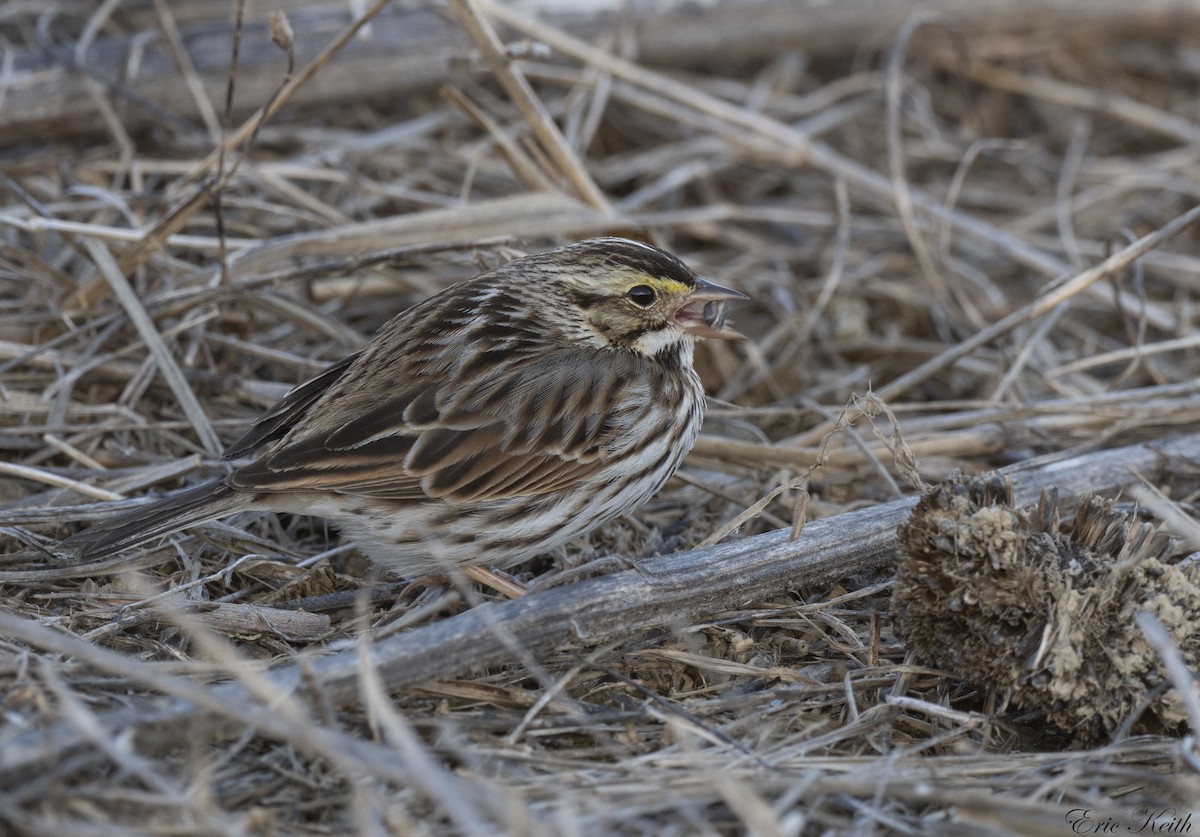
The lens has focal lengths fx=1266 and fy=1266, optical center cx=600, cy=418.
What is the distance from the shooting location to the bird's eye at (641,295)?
4.41 metres

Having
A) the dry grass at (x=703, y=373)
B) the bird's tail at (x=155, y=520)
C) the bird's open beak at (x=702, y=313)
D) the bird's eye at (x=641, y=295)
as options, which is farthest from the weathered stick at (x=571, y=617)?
the bird's eye at (x=641, y=295)

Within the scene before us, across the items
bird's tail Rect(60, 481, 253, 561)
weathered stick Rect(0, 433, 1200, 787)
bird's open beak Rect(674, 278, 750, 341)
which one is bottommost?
weathered stick Rect(0, 433, 1200, 787)

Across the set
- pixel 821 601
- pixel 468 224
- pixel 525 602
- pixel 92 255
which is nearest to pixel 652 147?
pixel 468 224

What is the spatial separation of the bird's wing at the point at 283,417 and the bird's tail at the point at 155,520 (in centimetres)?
28

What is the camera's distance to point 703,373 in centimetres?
584

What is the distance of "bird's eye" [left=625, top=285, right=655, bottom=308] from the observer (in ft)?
14.5

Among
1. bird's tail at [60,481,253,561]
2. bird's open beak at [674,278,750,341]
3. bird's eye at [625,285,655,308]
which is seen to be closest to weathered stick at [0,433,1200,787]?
bird's tail at [60,481,253,561]

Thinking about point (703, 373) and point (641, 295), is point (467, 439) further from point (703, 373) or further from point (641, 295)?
point (703, 373)

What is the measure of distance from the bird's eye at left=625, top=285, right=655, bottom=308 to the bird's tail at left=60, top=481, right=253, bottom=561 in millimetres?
1454

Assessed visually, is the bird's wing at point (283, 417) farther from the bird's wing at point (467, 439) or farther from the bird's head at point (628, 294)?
the bird's head at point (628, 294)

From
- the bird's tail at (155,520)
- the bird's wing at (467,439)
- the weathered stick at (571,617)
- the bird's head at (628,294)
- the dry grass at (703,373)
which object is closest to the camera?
the weathered stick at (571,617)

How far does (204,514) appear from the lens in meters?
3.92

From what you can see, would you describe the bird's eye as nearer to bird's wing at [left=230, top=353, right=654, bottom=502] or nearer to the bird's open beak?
the bird's open beak

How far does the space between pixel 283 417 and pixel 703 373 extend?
2200 mm
